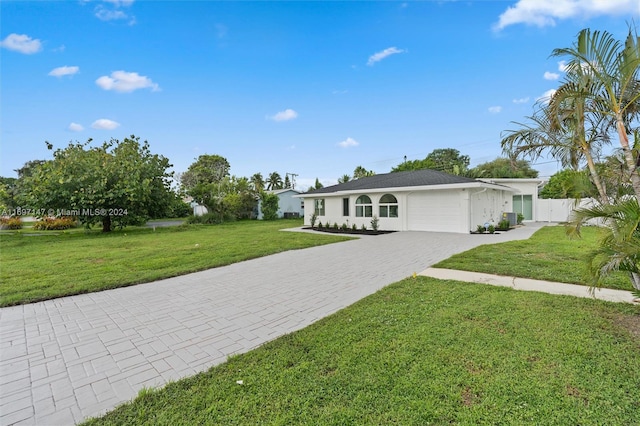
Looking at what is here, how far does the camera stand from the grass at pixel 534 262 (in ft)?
18.1

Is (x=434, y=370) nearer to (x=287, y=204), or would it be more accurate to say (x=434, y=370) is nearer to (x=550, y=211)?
(x=550, y=211)

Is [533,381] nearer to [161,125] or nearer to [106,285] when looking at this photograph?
[106,285]

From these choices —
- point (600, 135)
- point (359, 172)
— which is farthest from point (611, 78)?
point (359, 172)

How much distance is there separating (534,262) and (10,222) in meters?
29.6

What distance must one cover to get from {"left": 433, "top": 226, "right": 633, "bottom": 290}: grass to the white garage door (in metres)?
4.32

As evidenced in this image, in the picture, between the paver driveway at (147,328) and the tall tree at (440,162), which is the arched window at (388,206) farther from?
the tall tree at (440,162)

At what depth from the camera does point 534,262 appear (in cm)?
696

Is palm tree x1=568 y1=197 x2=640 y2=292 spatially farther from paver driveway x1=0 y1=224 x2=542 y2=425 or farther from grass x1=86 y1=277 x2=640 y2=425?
paver driveway x1=0 y1=224 x2=542 y2=425

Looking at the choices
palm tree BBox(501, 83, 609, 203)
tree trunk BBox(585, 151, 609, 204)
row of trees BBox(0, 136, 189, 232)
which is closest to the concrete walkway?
tree trunk BBox(585, 151, 609, 204)

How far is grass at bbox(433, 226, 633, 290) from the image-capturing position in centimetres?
551

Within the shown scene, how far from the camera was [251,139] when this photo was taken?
69.0 ft

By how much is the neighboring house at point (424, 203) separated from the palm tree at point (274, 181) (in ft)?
120

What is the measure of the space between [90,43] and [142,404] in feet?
39.6

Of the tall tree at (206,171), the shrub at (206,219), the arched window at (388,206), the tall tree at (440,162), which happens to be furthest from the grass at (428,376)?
the tall tree at (206,171)
